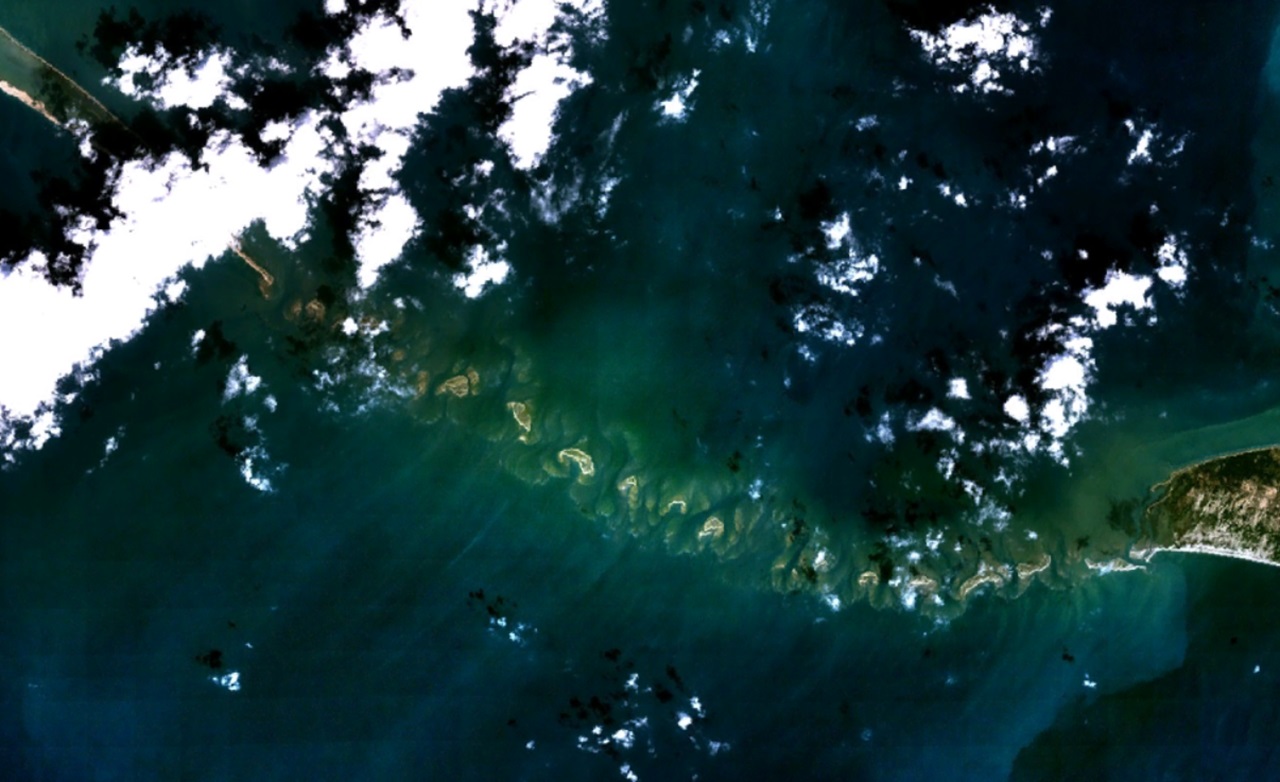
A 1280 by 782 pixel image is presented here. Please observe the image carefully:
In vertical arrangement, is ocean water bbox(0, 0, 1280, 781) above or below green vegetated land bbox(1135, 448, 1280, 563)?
above

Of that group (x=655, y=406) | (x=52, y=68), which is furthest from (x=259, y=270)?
(x=655, y=406)

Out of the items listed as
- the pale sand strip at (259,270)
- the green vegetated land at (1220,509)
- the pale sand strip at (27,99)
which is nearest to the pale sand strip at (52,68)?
the pale sand strip at (27,99)

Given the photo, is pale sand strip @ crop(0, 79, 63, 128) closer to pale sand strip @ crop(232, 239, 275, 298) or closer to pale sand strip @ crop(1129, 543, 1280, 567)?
pale sand strip @ crop(232, 239, 275, 298)

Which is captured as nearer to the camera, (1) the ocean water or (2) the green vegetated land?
(1) the ocean water

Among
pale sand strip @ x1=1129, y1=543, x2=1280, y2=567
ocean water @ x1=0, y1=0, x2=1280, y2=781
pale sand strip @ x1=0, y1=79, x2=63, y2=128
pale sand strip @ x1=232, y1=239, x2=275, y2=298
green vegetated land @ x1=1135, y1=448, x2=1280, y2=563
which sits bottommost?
pale sand strip @ x1=1129, y1=543, x2=1280, y2=567

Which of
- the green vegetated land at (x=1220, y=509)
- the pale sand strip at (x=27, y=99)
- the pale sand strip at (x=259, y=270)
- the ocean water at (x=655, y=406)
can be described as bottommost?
Answer: the green vegetated land at (x=1220, y=509)

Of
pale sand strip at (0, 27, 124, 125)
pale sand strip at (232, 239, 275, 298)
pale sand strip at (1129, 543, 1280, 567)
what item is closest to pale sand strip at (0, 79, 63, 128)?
pale sand strip at (0, 27, 124, 125)

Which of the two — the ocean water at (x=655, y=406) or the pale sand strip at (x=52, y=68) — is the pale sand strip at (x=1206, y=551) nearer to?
the ocean water at (x=655, y=406)

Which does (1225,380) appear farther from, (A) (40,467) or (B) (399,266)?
(A) (40,467)

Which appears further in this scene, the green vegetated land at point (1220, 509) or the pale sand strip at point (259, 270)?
the green vegetated land at point (1220, 509)
